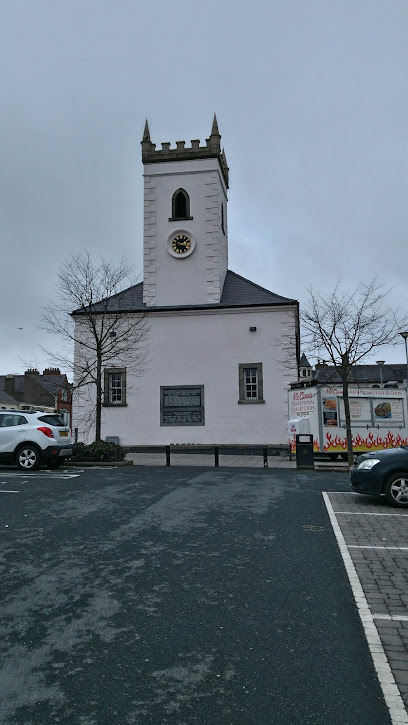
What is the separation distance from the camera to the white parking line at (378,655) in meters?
2.86

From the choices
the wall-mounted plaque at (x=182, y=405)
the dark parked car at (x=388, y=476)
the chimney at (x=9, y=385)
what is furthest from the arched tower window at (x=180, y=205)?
the chimney at (x=9, y=385)

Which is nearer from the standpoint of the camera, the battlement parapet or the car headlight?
the car headlight

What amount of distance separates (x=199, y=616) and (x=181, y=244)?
24658 millimetres

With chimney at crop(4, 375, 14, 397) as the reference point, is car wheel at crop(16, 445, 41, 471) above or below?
below

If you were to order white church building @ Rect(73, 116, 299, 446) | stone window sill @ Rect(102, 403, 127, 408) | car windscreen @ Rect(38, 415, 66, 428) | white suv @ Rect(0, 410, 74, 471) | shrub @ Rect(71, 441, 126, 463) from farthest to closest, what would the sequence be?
stone window sill @ Rect(102, 403, 127, 408) → white church building @ Rect(73, 116, 299, 446) → shrub @ Rect(71, 441, 126, 463) → car windscreen @ Rect(38, 415, 66, 428) → white suv @ Rect(0, 410, 74, 471)

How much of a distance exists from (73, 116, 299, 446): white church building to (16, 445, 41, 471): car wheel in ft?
37.8

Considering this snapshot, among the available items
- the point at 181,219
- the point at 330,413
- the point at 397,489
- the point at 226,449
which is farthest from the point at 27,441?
the point at 181,219

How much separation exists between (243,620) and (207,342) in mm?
22011

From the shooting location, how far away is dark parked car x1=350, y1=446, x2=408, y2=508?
362 inches

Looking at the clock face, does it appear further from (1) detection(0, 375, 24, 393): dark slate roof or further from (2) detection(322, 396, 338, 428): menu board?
(1) detection(0, 375, 24, 393): dark slate roof

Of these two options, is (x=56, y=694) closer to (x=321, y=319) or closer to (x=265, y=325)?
(x=321, y=319)

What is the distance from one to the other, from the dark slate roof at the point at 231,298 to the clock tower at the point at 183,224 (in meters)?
0.46

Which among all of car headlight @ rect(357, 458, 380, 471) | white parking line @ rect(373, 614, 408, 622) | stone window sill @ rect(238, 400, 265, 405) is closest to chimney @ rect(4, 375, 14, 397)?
stone window sill @ rect(238, 400, 265, 405)

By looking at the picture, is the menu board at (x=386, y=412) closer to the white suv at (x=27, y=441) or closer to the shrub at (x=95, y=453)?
the shrub at (x=95, y=453)
